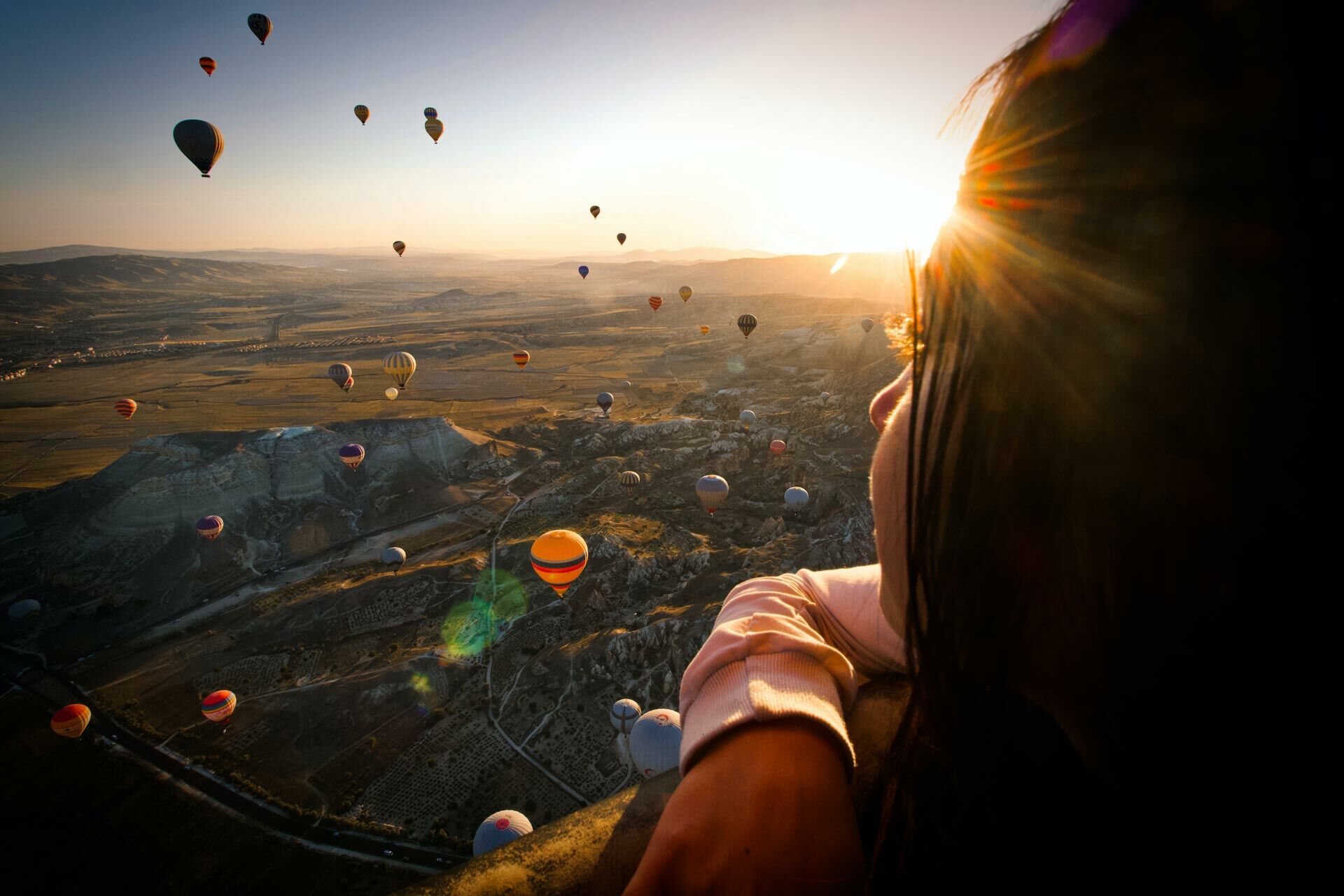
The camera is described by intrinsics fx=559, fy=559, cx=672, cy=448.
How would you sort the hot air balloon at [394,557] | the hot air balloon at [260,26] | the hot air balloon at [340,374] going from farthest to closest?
the hot air balloon at [340,374] < the hot air balloon at [260,26] < the hot air balloon at [394,557]

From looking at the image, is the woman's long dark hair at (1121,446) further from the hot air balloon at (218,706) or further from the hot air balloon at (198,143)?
the hot air balloon at (198,143)

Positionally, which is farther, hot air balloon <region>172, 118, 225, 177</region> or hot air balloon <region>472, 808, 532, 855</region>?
hot air balloon <region>172, 118, 225, 177</region>

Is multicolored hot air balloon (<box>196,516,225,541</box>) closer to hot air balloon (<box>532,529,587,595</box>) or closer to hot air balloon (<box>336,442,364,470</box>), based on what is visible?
hot air balloon (<box>336,442,364,470</box>)

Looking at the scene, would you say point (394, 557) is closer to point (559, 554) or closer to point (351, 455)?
point (351, 455)

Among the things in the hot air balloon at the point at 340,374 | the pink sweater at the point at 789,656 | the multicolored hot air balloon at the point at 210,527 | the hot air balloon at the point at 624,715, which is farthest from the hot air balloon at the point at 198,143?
the pink sweater at the point at 789,656

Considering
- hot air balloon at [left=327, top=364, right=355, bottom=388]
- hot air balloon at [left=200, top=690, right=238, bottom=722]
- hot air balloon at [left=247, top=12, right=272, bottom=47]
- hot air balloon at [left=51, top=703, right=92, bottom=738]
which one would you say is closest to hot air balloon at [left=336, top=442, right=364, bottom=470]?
hot air balloon at [left=51, top=703, right=92, bottom=738]

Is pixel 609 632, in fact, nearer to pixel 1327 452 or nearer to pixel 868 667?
pixel 868 667
